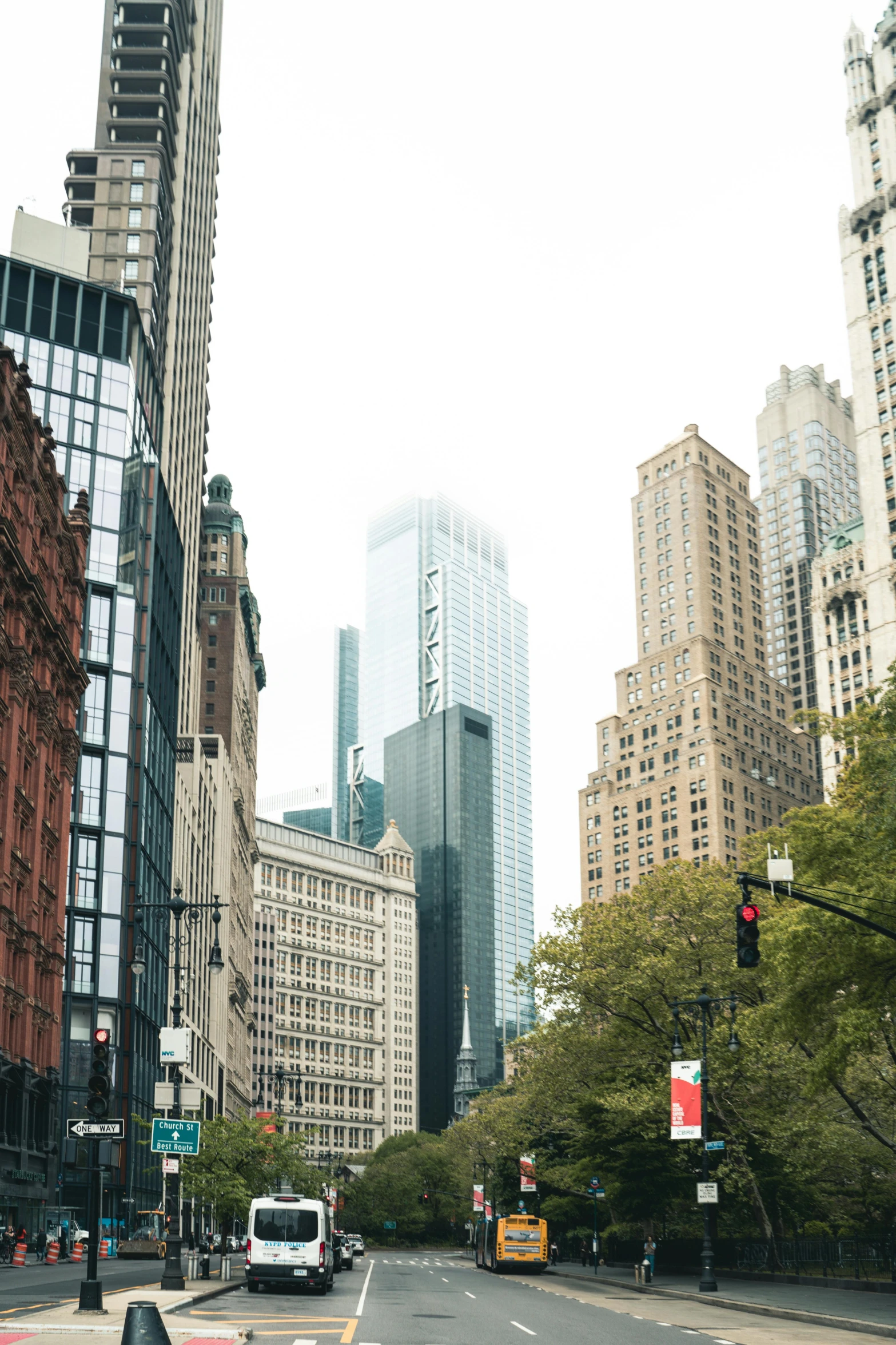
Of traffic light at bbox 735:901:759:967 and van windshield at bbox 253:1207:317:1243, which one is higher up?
traffic light at bbox 735:901:759:967

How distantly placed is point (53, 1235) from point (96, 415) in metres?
45.9

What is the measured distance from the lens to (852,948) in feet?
94.5

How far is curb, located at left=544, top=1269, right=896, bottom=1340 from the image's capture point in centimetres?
2478

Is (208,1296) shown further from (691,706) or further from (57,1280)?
(691,706)

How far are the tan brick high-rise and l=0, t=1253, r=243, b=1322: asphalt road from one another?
9993 cm

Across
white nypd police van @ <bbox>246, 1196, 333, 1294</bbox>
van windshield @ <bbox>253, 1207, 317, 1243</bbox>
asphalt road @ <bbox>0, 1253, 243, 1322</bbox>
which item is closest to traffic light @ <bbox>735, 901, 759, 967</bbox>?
asphalt road @ <bbox>0, 1253, 243, 1322</bbox>

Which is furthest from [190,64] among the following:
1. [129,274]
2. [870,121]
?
[870,121]

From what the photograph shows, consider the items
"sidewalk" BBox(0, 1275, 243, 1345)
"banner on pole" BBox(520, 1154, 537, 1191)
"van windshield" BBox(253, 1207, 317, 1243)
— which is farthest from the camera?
"banner on pole" BBox(520, 1154, 537, 1191)

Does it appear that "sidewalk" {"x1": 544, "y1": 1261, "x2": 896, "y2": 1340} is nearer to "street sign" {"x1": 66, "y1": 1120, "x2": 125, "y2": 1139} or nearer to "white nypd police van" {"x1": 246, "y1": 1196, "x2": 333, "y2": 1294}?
"white nypd police van" {"x1": 246, "y1": 1196, "x2": 333, "y2": 1294}

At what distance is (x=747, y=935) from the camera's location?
795 inches

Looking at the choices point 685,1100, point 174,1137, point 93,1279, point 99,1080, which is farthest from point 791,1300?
point 99,1080

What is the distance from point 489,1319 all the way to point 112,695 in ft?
182

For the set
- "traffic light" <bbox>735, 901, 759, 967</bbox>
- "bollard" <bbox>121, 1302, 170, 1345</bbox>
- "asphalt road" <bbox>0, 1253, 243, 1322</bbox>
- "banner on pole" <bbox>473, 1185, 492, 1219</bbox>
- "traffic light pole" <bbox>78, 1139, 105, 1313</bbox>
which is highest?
"traffic light" <bbox>735, 901, 759, 967</bbox>

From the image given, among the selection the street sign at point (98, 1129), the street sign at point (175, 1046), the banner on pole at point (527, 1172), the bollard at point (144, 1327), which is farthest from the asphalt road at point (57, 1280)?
the bollard at point (144, 1327)
